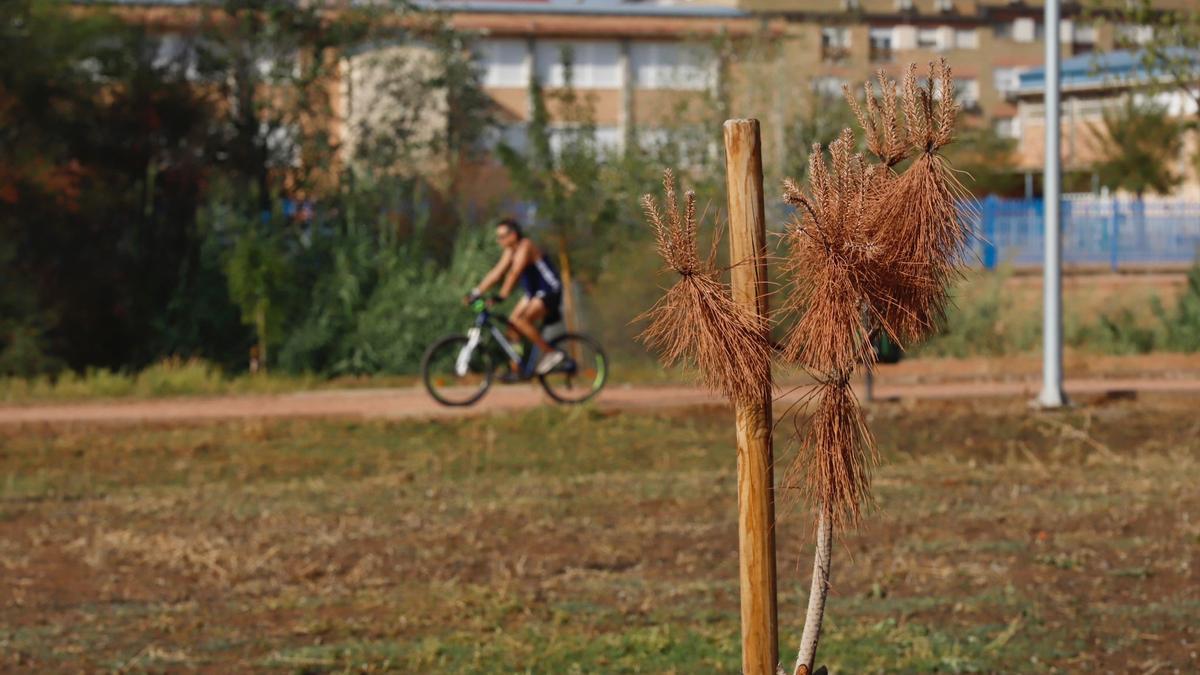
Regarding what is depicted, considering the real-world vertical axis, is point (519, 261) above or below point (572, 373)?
above

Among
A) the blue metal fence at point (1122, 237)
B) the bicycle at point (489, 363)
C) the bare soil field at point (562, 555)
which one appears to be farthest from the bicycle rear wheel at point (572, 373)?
the blue metal fence at point (1122, 237)

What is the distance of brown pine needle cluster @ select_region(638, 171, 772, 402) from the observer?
359 centimetres

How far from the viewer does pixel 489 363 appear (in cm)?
1627

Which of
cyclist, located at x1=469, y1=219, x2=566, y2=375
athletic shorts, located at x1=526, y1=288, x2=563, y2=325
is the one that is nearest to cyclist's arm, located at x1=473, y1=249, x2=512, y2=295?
cyclist, located at x1=469, y1=219, x2=566, y2=375

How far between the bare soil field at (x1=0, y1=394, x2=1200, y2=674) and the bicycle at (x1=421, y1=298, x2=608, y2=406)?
5.56 feet

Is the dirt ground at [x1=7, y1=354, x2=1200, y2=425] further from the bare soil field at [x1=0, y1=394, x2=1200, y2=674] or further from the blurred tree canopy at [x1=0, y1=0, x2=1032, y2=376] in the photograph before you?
the blurred tree canopy at [x1=0, y1=0, x2=1032, y2=376]

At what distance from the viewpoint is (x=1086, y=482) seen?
1109cm

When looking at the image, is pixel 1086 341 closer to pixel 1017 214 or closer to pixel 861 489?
pixel 1017 214

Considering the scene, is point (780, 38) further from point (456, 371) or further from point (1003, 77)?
point (1003, 77)

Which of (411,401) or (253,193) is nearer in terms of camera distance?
(411,401)

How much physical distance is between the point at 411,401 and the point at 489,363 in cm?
109

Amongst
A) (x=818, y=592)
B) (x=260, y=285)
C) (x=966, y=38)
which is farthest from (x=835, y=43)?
(x=966, y=38)

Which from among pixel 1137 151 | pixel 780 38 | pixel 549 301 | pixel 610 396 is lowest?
pixel 610 396

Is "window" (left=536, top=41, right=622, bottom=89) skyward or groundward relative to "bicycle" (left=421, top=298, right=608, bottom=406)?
skyward
